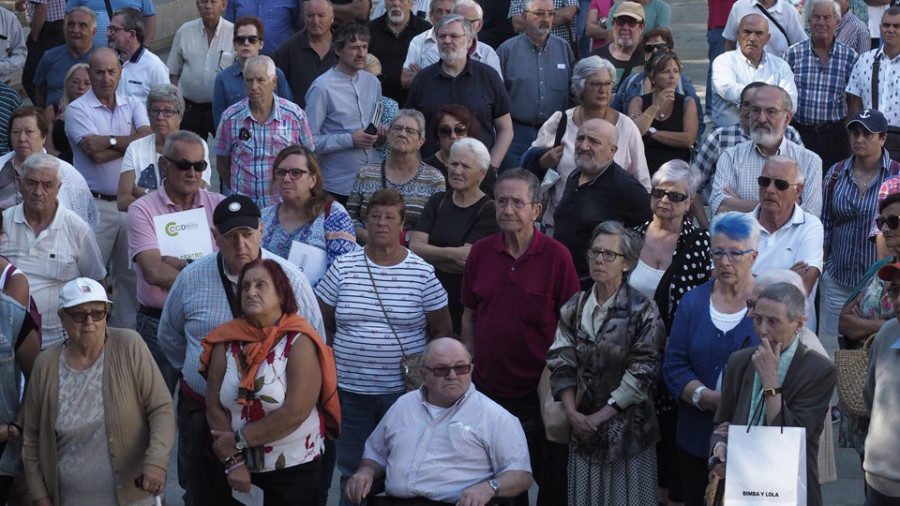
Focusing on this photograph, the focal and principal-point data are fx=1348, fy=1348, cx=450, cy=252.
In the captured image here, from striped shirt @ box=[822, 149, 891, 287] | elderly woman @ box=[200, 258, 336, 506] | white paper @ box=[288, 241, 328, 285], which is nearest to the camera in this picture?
elderly woman @ box=[200, 258, 336, 506]

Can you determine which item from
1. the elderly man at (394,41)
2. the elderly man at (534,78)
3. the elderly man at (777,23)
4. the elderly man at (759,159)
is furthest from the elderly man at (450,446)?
the elderly man at (777,23)

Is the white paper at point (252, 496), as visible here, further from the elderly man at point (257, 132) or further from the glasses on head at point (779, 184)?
the glasses on head at point (779, 184)

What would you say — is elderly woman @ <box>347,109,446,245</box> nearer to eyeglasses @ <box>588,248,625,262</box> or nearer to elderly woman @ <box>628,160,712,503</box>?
elderly woman @ <box>628,160,712,503</box>

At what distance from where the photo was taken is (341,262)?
724 cm

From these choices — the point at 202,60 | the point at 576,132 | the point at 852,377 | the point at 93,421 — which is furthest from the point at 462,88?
the point at 93,421

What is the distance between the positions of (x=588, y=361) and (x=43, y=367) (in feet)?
8.64

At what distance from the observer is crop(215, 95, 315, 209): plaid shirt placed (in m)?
8.85

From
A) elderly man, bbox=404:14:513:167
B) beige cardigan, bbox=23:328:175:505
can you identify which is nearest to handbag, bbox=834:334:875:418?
beige cardigan, bbox=23:328:175:505

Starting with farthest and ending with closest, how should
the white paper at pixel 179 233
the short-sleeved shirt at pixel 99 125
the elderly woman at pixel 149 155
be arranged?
the short-sleeved shirt at pixel 99 125, the elderly woman at pixel 149 155, the white paper at pixel 179 233

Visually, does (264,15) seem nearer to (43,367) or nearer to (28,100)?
(28,100)

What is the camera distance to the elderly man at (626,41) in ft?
34.8

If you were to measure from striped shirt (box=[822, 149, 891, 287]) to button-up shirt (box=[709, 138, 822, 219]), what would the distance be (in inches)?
10.6

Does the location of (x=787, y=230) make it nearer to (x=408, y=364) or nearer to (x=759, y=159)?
(x=759, y=159)

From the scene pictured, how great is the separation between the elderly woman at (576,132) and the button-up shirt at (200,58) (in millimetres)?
3205
